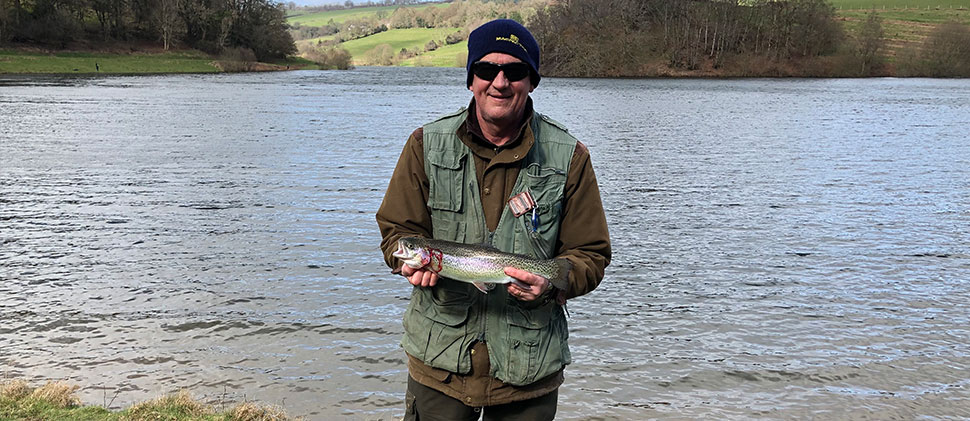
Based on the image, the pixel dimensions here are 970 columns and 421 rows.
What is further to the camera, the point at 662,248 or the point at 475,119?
the point at 662,248

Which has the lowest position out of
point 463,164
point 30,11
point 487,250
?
point 487,250

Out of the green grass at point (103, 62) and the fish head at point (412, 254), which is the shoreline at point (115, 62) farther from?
the fish head at point (412, 254)

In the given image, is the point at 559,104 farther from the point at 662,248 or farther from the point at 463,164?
the point at 463,164

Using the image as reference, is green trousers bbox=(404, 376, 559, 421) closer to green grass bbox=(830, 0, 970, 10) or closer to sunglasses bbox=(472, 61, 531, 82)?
sunglasses bbox=(472, 61, 531, 82)

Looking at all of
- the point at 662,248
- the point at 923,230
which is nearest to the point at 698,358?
the point at 662,248

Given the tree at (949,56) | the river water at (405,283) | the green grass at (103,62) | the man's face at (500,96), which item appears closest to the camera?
the man's face at (500,96)

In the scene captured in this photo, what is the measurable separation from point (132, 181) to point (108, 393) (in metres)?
15.1

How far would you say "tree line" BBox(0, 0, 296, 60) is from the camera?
101000 mm

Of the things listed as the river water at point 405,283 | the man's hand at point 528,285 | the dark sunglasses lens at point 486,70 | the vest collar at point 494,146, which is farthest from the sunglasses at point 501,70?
the river water at point 405,283

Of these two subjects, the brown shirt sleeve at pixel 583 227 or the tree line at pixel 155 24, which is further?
the tree line at pixel 155 24

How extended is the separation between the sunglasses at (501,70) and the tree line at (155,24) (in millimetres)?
113366

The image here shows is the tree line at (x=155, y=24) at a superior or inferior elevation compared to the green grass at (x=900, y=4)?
inferior

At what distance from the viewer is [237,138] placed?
3259cm

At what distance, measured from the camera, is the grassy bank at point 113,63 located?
89.8 m
